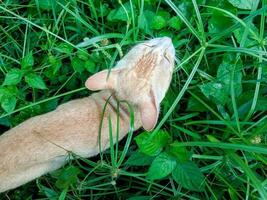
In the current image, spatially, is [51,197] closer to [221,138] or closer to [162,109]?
[162,109]

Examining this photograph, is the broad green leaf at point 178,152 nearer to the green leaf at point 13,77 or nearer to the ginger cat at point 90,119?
the ginger cat at point 90,119

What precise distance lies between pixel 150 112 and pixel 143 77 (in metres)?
0.22

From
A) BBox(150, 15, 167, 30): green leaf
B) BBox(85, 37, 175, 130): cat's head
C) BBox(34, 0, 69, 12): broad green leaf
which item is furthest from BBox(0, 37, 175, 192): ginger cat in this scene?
BBox(34, 0, 69, 12): broad green leaf

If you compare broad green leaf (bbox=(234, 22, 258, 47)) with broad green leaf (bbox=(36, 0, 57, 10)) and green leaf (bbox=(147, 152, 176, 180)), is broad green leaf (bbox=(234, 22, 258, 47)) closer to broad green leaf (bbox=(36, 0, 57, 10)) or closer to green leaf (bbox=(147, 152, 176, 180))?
green leaf (bbox=(147, 152, 176, 180))

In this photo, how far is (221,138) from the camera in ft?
9.30

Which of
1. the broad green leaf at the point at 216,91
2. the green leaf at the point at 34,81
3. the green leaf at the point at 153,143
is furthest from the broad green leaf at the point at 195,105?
the green leaf at the point at 34,81

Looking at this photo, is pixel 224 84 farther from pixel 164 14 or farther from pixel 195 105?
pixel 164 14

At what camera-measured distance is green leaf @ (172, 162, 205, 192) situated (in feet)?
8.48

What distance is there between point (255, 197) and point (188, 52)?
101cm

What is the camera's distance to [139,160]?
277 centimetres

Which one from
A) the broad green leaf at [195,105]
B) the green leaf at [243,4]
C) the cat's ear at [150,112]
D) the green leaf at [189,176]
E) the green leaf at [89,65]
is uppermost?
the green leaf at [243,4]

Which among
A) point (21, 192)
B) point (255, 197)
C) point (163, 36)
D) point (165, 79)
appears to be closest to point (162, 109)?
point (165, 79)

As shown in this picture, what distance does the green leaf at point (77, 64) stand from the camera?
2.92m

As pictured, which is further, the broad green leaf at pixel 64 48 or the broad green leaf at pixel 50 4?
the broad green leaf at pixel 50 4
